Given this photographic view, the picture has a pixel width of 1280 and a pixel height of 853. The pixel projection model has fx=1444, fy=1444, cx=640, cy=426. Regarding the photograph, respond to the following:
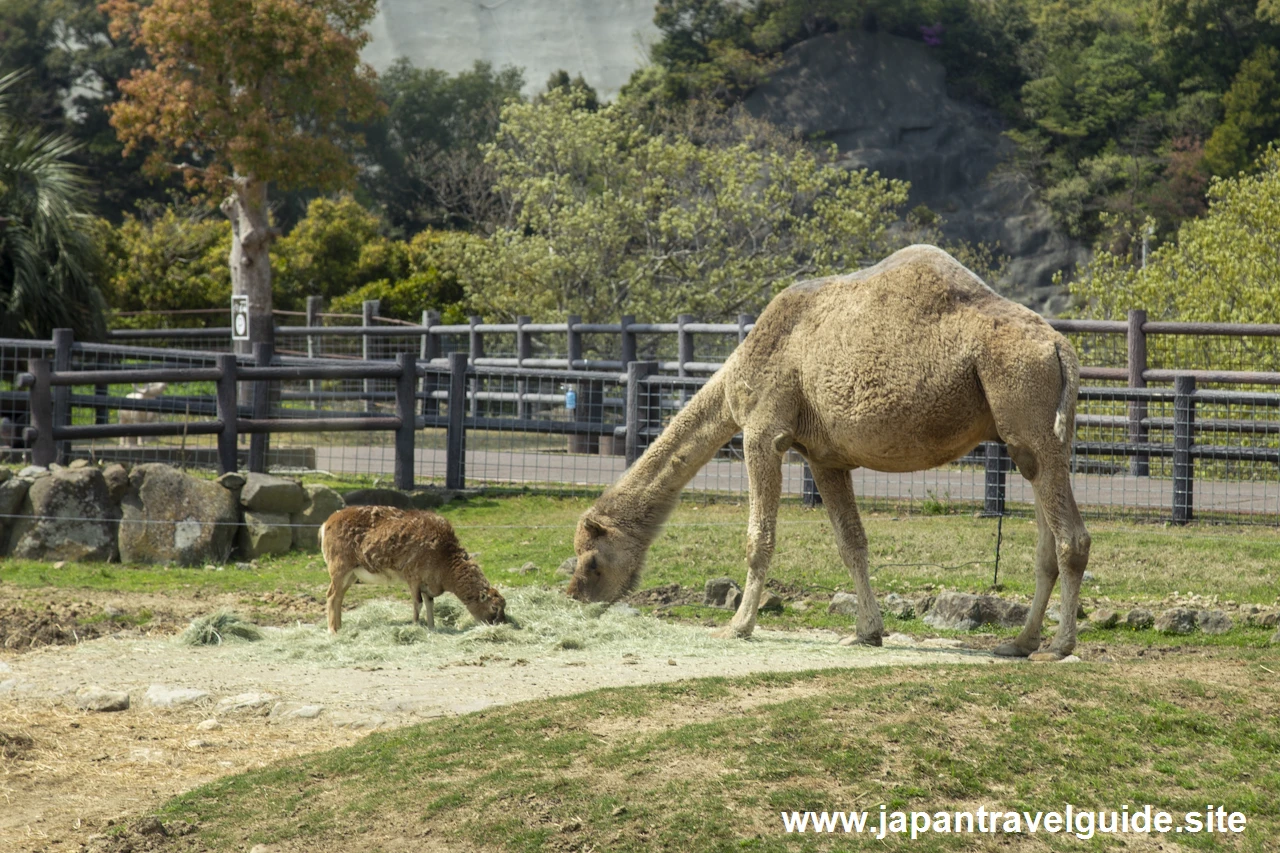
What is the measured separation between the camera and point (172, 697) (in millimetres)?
7102

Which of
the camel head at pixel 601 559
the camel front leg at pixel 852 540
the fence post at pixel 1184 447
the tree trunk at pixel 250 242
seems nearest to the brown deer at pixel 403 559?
the camel head at pixel 601 559

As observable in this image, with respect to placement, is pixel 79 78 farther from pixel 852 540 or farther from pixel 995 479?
Answer: pixel 852 540

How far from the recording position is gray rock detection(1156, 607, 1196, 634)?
8602 millimetres

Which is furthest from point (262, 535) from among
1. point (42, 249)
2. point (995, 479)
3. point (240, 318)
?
point (42, 249)

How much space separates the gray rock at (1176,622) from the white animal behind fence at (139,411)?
34.1ft

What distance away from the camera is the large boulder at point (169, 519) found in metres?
11.5

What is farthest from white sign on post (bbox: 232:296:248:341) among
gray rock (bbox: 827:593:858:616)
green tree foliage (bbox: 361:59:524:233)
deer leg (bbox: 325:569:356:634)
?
green tree foliage (bbox: 361:59:524:233)

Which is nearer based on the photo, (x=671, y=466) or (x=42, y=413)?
(x=671, y=466)

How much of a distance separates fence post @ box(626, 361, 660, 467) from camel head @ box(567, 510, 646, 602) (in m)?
6.02

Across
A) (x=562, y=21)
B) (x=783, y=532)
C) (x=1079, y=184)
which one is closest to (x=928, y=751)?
(x=783, y=532)

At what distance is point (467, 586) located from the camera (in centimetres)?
840

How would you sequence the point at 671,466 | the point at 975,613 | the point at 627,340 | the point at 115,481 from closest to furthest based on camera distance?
the point at 671,466, the point at 975,613, the point at 115,481, the point at 627,340

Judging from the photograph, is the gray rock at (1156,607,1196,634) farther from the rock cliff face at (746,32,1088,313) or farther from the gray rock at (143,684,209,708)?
the rock cliff face at (746,32,1088,313)

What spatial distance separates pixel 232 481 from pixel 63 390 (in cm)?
369
